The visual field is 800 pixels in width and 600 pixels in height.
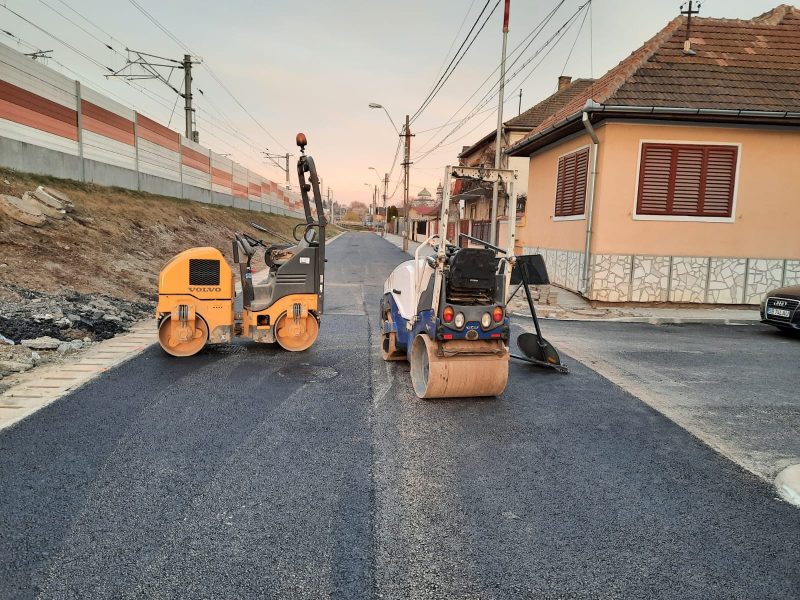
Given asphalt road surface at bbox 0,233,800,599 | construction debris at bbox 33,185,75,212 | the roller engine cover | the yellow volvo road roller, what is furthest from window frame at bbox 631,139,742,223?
construction debris at bbox 33,185,75,212

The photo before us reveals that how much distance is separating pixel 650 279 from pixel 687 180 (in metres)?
2.35

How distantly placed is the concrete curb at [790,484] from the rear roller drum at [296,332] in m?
5.35

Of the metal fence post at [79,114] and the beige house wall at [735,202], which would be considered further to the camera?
the metal fence post at [79,114]

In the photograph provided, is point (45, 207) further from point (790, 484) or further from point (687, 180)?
point (687, 180)

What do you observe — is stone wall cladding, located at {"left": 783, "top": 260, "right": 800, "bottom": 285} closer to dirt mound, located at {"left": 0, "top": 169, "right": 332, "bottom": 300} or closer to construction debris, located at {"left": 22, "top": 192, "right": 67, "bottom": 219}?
dirt mound, located at {"left": 0, "top": 169, "right": 332, "bottom": 300}

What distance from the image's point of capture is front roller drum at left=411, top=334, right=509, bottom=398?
5371 mm

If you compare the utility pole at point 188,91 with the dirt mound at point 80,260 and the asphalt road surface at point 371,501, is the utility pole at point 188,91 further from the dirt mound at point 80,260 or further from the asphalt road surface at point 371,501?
the asphalt road surface at point 371,501

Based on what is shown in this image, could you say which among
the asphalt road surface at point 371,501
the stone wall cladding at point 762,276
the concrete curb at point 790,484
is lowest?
the asphalt road surface at point 371,501

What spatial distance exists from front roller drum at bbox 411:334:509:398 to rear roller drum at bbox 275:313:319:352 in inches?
91.2

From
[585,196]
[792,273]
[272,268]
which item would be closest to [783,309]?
[792,273]

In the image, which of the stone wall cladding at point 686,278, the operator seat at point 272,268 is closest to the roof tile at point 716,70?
the stone wall cladding at point 686,278

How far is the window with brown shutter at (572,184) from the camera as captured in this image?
13275mm

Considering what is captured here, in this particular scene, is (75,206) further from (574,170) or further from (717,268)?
(717,268)

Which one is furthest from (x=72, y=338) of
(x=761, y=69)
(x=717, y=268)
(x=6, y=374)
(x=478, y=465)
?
(x=761, y=69)
